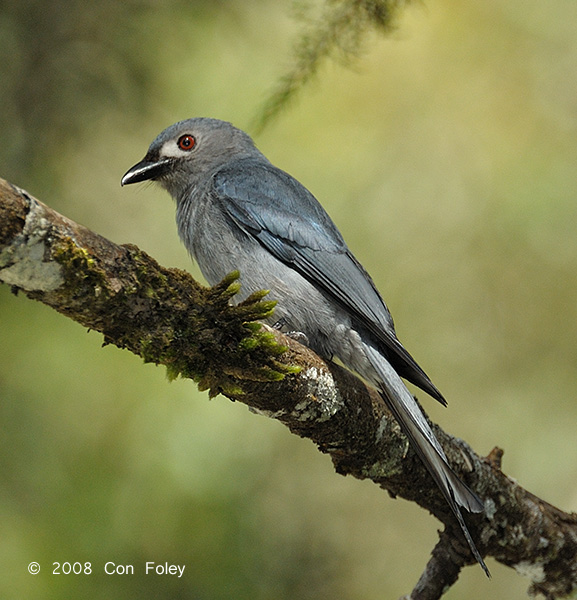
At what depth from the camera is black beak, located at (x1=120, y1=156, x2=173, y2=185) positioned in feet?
15.8

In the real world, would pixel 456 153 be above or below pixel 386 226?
above

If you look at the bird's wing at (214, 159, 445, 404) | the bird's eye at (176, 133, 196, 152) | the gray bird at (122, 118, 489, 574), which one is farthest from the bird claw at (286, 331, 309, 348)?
the bird's eye at (176, 133, 196, 152)

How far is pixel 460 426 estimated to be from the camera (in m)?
6.64

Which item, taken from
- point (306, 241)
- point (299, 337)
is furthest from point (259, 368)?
point (306, 241)

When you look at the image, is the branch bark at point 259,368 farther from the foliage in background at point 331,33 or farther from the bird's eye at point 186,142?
the bird's eye at point 186,142

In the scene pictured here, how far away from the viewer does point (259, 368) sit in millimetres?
2770

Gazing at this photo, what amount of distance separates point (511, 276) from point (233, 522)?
3.57 meters

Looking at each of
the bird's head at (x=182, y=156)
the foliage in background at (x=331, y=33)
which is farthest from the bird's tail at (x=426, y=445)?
the bird's head at (x=182, y=156)

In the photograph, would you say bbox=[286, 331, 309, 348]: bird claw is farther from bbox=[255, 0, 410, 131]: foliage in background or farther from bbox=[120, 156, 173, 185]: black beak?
bbox=[120, 156, 173, 185]: black beak

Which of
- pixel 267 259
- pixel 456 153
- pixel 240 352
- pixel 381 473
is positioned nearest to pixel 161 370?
pixel 267 259

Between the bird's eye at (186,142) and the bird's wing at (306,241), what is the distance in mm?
636

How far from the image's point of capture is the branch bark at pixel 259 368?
7.55ft

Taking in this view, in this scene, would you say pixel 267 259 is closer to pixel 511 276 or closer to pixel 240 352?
pixel 240 352

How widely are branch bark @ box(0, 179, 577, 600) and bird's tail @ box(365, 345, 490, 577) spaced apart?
85 millimetres
